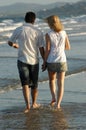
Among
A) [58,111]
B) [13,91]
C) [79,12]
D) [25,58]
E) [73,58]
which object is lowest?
[79,12]

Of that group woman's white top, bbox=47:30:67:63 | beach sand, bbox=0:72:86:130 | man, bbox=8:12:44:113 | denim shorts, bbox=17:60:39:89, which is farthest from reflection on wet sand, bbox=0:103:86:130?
woman's white top, bbox=47:30:67:63

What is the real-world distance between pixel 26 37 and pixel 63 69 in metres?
0.76

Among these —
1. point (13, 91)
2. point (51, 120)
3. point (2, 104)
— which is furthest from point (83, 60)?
point (51, 120)

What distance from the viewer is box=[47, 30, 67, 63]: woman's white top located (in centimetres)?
889

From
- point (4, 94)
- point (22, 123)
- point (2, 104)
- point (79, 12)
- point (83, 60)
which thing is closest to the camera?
point (22, 123)

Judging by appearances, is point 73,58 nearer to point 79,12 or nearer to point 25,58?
point 25,58

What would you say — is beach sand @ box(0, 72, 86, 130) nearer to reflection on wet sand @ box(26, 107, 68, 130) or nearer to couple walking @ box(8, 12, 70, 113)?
reflection on wet sand @ box(26, 107, 68, 130)

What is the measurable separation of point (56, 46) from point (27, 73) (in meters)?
0.61

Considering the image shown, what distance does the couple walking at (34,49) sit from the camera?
881 cm

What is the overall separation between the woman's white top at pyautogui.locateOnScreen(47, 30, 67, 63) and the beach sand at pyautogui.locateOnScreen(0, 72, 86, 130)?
2.50 feet

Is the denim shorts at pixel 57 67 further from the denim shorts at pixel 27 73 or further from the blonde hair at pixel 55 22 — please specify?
the blonde hair at pixel 55 22

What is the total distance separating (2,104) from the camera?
31.0 feet

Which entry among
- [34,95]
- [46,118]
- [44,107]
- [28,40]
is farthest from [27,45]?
[46,118]

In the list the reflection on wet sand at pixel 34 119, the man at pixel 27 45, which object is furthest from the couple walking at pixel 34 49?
the reflection on wet sand at pixel 34 119
